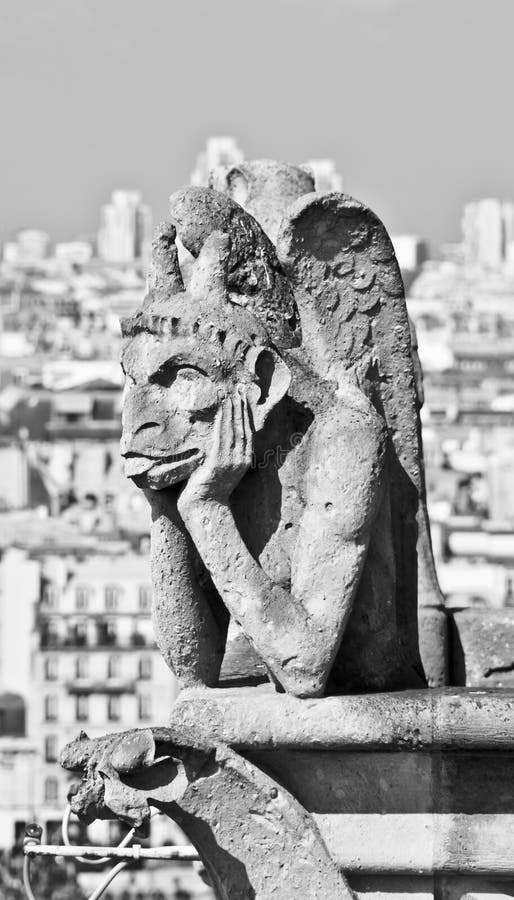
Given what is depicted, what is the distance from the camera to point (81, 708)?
233 feet

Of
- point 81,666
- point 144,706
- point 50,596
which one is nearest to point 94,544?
point 50,596

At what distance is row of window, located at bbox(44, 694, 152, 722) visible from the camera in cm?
7025

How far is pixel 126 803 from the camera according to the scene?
325 inches

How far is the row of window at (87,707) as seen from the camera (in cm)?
7025

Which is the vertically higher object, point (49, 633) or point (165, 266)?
point (165, 266)

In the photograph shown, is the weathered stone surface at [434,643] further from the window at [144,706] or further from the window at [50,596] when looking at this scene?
the window at [50,596]

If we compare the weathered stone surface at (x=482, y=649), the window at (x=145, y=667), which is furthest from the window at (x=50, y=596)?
the weathered stone surface at (x=482, y=649)

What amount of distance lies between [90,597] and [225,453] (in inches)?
2583

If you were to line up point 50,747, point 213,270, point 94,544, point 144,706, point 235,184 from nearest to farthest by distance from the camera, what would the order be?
point 213,270 → point 235,184 → point 144,706 → point 50,747 → point 94,544

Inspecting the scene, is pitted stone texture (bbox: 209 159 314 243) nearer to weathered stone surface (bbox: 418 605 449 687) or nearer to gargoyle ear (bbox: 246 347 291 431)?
weathered stone surface (bbox: 418 605 449 687)

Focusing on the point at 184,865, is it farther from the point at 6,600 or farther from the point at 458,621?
the point at 458,621

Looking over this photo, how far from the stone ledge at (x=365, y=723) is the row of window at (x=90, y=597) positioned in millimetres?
63286

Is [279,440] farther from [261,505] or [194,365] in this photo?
[194,365]

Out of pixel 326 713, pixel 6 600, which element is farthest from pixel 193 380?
pixel 6 600
